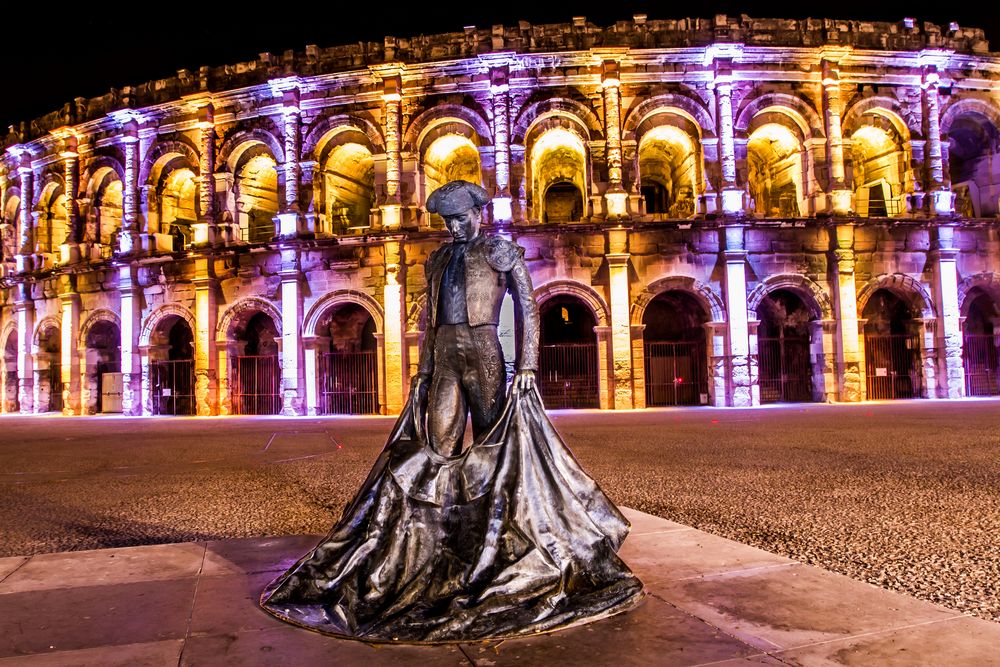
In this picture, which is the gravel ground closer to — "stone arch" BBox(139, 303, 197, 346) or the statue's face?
the statue's face

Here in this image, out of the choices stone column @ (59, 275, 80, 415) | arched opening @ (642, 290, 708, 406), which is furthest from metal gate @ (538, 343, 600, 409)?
stone column @ (59, 275, 80, 415)

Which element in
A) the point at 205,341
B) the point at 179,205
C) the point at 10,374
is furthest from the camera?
the point at 10,374

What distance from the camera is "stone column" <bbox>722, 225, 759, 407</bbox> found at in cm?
1722

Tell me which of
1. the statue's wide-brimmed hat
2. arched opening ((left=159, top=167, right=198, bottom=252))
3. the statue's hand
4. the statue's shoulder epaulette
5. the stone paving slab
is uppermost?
arched opening ((left=159, top=167, right=198, bottom=252))

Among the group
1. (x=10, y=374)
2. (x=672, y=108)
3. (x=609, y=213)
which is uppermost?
(x=672, y=108)

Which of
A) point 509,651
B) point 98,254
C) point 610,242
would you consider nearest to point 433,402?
point 509,651

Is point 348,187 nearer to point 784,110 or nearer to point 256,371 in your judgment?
point 256,371

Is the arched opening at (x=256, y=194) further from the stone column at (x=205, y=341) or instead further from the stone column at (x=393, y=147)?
the stone column at (x=393, y=147)

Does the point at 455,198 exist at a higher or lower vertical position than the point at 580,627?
higher

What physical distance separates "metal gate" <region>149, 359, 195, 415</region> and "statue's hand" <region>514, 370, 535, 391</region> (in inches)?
746

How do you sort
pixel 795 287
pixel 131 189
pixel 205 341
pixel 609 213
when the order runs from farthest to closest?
pixel 131 189
pixel 205 341
pixel 795 287
pixel 609 213

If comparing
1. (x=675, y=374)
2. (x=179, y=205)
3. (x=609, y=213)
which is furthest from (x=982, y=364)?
(x=179, y=205)

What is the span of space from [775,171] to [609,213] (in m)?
6.43

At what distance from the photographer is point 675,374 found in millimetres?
19219
